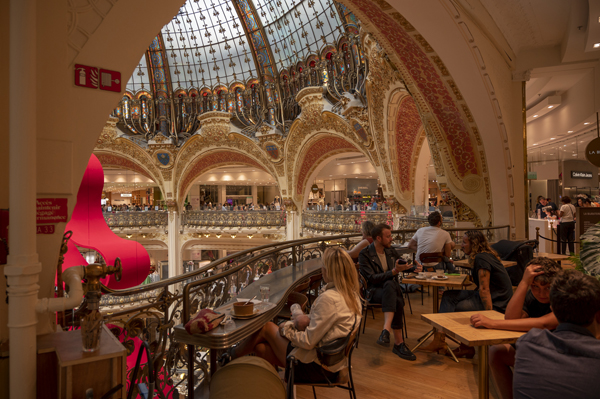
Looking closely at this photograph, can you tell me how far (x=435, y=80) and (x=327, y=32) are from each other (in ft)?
24.7

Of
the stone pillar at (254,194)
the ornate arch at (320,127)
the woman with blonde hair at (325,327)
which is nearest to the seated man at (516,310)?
the woman with blonde hair at (325,327)

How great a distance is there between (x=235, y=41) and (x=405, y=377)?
15.9 m

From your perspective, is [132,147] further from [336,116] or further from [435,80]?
[435,80]

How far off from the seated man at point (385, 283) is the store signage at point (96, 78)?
2655 millimetres

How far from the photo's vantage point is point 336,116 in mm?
12867

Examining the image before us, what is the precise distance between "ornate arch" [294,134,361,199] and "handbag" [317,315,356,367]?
12.1 meters

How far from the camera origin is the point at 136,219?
20.2m

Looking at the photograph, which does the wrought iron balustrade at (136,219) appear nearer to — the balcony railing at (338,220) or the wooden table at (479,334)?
the balcony railing at (338,220)

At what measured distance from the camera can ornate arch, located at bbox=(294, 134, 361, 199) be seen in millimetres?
14673

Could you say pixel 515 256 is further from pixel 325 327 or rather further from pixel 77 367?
pixel 77 367

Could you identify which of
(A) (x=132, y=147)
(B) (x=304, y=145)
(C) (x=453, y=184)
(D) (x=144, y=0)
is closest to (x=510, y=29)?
(C) (x=453, y=184)

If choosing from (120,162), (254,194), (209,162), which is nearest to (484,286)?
(209,162)

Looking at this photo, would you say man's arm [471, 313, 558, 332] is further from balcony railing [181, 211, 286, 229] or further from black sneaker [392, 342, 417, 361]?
balcony railing [181, 211, 286, 229]

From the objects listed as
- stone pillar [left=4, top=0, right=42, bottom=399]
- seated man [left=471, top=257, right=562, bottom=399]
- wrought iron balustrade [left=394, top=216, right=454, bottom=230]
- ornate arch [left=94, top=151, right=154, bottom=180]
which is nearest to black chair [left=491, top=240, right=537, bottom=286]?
seated man [left=471, top=257, right=562, bottom=399]
